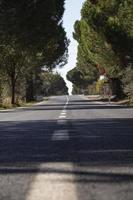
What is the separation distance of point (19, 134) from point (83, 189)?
8.19 meters

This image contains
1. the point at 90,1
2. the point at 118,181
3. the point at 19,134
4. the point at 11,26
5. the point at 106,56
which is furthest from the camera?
the point at 90,1

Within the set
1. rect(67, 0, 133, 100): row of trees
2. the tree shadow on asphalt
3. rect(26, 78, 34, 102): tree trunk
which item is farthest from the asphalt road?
rect(26, 78, 34, 102): tree trunk

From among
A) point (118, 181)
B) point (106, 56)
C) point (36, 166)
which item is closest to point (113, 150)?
point (36, 166)

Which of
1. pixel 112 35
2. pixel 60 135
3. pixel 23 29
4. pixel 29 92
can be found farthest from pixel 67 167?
pixel 29 92

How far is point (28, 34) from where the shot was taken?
4162 cm

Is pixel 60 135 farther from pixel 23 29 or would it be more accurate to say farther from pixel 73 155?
pixel 23 29

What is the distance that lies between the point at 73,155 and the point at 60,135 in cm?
437

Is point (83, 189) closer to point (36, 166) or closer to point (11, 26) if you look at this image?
point (36, 166)

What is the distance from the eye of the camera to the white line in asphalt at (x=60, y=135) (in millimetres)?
13544

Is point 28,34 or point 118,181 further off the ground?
point 28,34

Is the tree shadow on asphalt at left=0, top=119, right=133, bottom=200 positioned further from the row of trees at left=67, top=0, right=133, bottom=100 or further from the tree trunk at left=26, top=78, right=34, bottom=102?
the tree trunk at left=26, top=78, right=34, bottom=102

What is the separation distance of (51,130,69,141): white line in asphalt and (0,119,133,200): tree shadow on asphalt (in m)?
0.07

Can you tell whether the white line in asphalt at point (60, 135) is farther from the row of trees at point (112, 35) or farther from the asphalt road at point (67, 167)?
the row of trees at point (112, 35)

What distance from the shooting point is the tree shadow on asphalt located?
781cm
